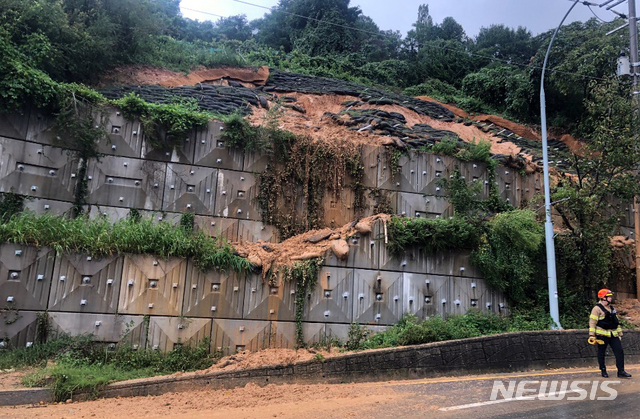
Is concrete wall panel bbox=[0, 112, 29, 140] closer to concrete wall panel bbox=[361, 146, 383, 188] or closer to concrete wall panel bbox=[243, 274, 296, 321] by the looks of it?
concrete wall panel bbox=[243, 274, 296, 321]

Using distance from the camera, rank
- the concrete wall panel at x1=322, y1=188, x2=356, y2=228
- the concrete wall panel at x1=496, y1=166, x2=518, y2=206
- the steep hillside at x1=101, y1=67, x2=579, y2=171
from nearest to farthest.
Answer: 1. the concrete wall panel at x1=322, y1=188, x2=356, y2=228
2. the concrete wall panel at x1=496, y1=166, x2=518, y2=206
3. the steep hillside at x1=101, y1=67, x2=579, y2=171

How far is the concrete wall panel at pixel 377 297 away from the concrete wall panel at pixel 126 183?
6.39 metres

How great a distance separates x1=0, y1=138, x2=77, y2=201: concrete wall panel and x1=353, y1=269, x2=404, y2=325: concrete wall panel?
8.41 metres

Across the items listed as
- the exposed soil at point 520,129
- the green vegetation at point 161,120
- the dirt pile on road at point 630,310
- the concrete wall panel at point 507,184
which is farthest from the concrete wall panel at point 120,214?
the exposed soil at point 520,129

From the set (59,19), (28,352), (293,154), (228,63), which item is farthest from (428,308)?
(228,63)

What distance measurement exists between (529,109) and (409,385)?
2751 cm

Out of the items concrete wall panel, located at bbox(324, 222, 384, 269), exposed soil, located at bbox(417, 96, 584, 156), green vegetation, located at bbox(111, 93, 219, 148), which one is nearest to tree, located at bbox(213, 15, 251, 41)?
exposed soil, located at bbox(417, 96, 584, 156)

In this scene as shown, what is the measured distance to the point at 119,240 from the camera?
37.3ft

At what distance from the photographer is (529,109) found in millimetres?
31844

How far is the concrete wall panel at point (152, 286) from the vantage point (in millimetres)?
11195

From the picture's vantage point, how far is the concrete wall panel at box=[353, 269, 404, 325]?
1302 centimetres

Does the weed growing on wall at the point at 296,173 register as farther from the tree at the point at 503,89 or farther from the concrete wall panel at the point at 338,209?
the tree at the point at 503,89

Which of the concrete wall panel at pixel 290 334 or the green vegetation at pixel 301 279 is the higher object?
the green vegetation at pixel 301 279

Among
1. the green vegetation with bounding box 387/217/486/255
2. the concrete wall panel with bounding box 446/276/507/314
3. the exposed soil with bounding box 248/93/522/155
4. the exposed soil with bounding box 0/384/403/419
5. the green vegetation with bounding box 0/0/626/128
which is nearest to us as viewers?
the exposed soil with bounding box 0/384/403/419
